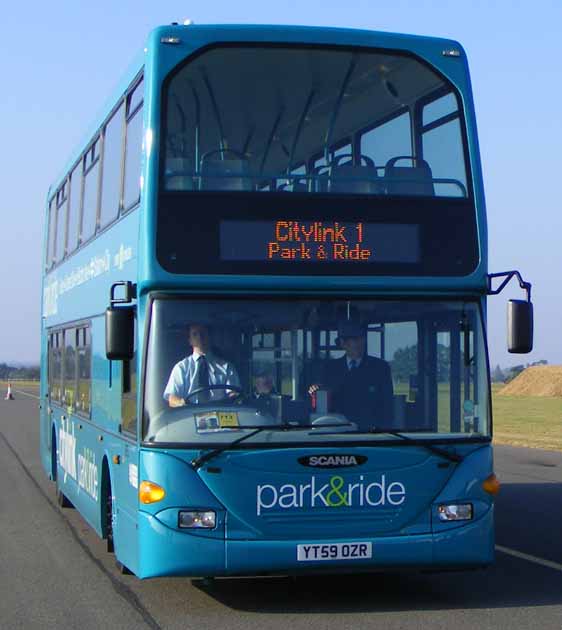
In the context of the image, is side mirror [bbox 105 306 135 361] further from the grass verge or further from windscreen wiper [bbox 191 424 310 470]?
the grass verge

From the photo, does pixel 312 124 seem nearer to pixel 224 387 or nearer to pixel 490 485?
pixel 224 387

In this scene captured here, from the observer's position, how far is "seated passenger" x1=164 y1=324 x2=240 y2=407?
28.9 feet

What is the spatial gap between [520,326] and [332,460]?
1.62 metres

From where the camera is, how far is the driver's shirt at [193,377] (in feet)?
28.9

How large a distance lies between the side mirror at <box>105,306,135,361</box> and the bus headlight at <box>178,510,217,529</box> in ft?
3.83

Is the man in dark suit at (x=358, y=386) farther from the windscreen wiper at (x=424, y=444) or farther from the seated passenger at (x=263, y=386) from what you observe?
the seated passenger at (x=263, y=386)

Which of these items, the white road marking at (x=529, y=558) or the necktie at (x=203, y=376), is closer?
the necktie at (x=203, y=376)

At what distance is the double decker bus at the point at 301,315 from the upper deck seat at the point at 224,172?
2 centimetres

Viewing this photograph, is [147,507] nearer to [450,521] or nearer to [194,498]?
[194,498]

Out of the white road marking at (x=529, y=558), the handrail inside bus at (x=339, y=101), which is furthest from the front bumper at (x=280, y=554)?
the handrail inside bus at (x=339, y=101)

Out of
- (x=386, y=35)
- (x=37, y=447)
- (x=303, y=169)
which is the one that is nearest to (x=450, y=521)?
(x=303, y=169)

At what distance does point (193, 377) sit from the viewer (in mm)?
8844

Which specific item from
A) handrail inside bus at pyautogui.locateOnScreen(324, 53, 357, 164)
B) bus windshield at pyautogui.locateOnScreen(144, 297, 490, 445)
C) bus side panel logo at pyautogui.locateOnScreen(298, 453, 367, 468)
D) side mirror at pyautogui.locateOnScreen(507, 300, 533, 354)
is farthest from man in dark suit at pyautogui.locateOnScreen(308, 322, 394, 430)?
handrail inside bus at pyautogui.locateOnScreen(324, 53, 357, 164)

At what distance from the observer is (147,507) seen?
8680 millimetres
